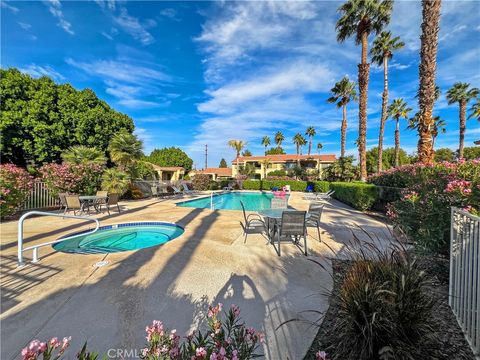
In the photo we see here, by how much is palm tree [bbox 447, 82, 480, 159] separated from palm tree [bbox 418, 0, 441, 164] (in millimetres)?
24180

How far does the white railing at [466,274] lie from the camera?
209 centimetres

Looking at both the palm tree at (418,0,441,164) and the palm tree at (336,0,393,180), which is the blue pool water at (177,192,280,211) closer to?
the palm tree at (336,0,393,180)

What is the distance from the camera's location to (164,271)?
3.80m

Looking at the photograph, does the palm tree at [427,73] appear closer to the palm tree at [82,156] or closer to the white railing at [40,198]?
the palm tree at [82,156]

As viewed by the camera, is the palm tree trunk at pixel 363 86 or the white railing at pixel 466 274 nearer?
the white railing at pixel 466 274

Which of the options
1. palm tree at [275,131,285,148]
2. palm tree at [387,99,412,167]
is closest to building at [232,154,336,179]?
palm tree at [275,131,285,148]

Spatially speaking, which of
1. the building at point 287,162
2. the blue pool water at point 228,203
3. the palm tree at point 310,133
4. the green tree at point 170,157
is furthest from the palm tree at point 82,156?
the palm tree at point 310,133

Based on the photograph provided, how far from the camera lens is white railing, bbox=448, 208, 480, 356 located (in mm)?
2094

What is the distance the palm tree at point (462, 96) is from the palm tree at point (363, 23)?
18164 millimetres

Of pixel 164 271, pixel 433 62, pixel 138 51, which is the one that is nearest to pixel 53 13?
pixel 138 51

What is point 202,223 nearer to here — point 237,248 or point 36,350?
point 237,248

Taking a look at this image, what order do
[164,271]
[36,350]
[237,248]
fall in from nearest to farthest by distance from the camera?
[36,350] < [164,271] < [237,248]

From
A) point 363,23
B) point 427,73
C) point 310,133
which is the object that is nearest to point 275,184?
point 363,23

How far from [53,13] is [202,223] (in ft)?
31.9
